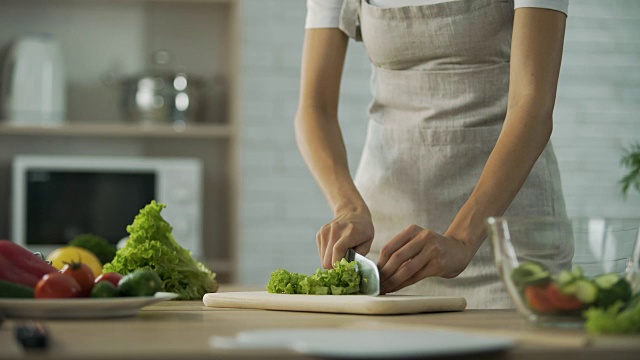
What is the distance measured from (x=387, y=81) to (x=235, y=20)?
7.04 feet

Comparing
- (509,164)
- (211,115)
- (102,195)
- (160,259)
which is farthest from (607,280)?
(211,115)

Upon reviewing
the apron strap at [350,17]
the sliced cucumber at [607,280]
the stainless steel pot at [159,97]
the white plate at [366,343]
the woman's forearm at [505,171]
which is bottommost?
the white plate at [366,343]

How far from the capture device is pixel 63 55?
4.17 meters

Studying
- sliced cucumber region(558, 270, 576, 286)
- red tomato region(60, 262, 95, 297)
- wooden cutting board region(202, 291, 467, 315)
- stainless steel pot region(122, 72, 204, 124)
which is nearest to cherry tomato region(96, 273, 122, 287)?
red tomato region(60, 262, 95, 297)

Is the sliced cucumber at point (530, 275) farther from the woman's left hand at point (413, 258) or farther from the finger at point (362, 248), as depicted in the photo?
the finger at point (362, 248)

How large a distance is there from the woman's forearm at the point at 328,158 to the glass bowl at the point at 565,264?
68 centimetres

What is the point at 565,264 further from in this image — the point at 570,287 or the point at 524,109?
the point at 524,109

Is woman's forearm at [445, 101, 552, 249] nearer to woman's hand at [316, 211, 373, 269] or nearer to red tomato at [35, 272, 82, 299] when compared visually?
woman's hand at [316, 211, 373, 269]

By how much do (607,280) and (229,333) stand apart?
404 mm

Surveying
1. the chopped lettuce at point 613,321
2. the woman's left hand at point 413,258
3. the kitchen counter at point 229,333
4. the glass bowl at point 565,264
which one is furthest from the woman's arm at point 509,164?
the chopped lettuce at point 613,321

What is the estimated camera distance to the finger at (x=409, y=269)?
1.43m

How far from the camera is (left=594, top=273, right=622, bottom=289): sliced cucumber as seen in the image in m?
1.05

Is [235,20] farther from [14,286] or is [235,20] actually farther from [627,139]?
[14,286]

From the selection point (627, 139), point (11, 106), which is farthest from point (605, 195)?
point (11, 106)
